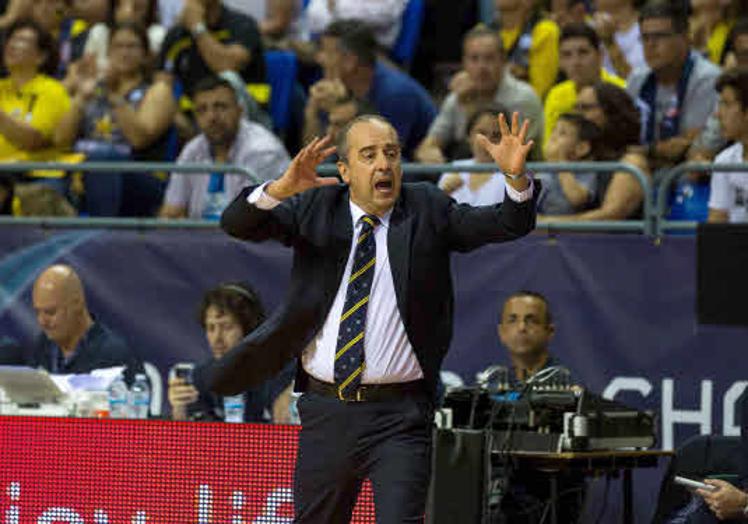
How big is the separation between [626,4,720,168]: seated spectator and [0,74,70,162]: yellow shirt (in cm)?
472

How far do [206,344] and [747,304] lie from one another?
349 centimetres

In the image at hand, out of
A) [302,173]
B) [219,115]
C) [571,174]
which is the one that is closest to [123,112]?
[219,115]

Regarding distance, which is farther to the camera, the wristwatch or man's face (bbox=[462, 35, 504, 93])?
the wristwatch

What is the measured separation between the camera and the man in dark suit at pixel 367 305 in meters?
6.71

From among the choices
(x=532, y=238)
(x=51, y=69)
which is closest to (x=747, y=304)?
(x=532, y=238)

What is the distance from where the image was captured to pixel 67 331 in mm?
10305

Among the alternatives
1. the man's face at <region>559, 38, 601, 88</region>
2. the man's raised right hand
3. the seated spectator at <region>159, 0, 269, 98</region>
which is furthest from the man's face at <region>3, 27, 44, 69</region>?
the man's raised right hand

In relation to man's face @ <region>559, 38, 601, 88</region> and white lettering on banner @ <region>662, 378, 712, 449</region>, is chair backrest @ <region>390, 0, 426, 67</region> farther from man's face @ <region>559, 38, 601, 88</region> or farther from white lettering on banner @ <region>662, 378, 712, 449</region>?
white lettering on banner @ <region>662, 378, 712, 449</region>

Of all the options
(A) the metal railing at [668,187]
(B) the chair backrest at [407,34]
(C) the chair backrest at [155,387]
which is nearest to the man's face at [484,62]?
(A) the metal railing at [668,187]

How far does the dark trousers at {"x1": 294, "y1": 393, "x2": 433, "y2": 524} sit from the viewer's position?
6.63m

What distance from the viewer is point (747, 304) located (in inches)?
382

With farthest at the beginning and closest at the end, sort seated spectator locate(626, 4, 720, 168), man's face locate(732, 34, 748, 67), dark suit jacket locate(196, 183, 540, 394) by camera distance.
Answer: seated spectator locate(626, 4, 720, 168) → man's face locate(732, 34, 748, 67) → dark suit jacket locate(196, 183, 540, 394)

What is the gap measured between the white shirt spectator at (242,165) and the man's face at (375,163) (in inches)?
172

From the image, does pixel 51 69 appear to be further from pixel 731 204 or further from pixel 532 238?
pixel 731 204
